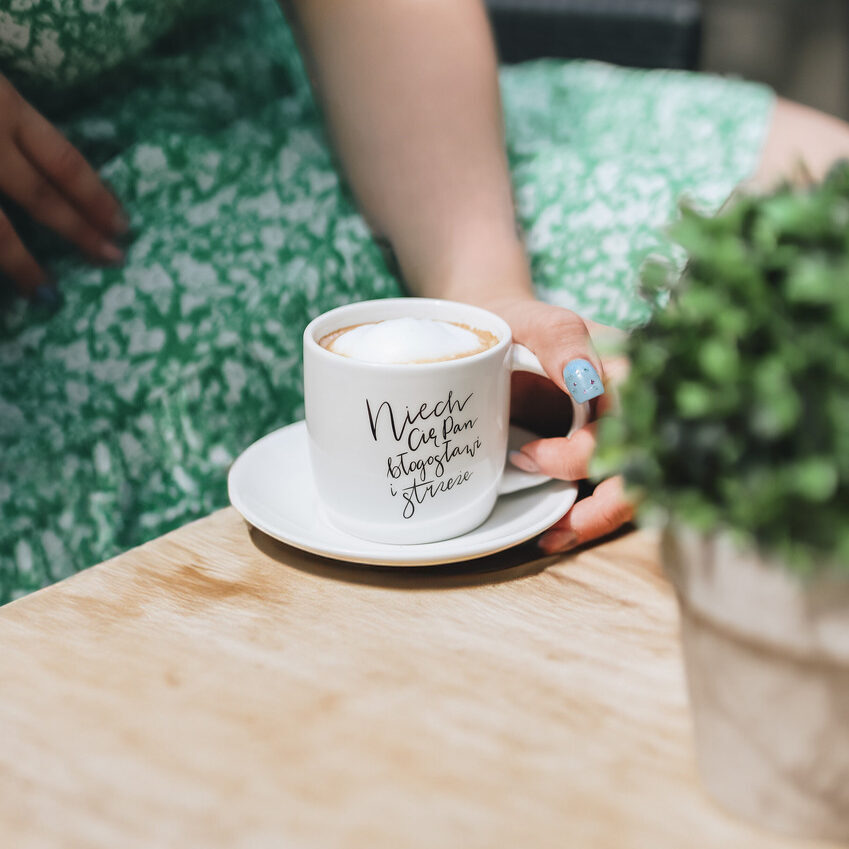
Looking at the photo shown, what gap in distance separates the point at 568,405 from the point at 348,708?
1.28ft

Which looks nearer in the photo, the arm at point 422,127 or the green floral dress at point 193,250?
the green floral dress at point 193,250

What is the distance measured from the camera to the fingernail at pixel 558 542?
2.03 ft

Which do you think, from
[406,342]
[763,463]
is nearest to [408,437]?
Result: [406,342]

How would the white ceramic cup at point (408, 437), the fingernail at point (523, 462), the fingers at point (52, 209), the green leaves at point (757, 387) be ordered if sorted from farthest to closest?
the fingers at point (52, 209), the fingernail at point (523, 462), the white ceramic cup at point (408, 437), the green leaves at point (757, 387)

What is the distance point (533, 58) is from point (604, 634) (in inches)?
58.3

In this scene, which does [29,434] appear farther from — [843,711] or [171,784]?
[843,711]

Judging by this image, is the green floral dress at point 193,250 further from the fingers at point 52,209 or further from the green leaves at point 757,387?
the green leaves at point 757,387

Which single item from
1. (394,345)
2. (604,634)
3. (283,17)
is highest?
(283,17)

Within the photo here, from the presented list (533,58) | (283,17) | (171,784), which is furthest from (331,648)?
(533,58)

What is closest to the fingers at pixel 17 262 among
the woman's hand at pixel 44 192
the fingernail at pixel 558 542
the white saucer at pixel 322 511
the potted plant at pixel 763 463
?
the woman's hand at pixel 44 192

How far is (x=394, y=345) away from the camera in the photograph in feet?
1.97

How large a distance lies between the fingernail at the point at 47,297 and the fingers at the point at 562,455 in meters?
0.47

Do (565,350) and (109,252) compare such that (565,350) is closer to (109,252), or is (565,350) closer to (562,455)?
(562,455)

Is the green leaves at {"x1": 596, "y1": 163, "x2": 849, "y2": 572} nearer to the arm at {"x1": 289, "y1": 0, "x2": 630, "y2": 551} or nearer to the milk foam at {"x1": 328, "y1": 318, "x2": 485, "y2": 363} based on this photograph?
the milk foam at {"x1": 328, "y1": 318, "x2": 485, "y2": 363}
